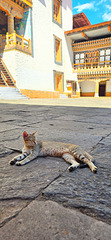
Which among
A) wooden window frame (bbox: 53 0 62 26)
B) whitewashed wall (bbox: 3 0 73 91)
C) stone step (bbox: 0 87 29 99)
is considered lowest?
stone step (bbox: 0 87 29 99)

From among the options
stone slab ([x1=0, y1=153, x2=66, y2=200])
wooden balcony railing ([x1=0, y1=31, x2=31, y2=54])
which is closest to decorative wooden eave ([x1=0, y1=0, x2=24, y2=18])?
wooden balcony railing ([x1=0, y1=31, x2=31, y2=54])

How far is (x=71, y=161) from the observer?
3.51ft

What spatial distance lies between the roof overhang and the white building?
85 centimetres

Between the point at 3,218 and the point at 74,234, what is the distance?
269 millimetres

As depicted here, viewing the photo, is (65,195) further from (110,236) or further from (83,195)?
(110,236)

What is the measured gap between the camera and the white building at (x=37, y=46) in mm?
11070

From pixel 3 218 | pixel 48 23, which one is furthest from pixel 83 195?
pixel 48 23

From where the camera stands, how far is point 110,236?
54 centimetres

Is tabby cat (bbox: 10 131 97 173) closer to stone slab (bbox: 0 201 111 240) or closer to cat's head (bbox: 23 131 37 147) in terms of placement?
cat's head (bbox: 23 131 37 147)

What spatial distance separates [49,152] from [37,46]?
1323cm

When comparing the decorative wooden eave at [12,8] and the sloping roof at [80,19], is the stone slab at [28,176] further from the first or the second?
the sloping roof at [80,19]

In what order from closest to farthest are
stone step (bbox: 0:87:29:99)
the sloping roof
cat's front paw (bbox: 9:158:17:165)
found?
cat's front paw (bbox: 9:158:17:165), stone step (bbox: 0:87:29:99), the sloping roof

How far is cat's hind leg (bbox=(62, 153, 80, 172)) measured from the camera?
0.99 m

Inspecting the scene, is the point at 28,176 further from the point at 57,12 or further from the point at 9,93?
the point at 57,12
